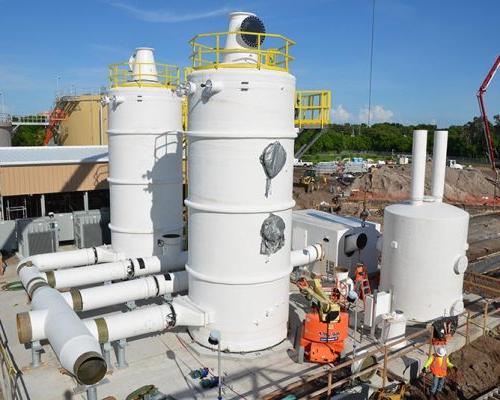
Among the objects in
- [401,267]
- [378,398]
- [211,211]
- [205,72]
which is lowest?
[378,398]

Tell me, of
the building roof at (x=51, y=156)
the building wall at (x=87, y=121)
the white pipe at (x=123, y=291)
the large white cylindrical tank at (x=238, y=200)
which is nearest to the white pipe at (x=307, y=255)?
the large white cylindrical tank at (x=238, y=200)

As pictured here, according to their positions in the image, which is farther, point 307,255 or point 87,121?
point 87,121

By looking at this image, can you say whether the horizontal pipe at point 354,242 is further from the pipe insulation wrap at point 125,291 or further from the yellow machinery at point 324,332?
the pipe insulation wrap at point 125,291

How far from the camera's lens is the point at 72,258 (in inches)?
667

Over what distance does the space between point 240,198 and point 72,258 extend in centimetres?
811

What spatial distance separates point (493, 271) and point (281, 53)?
1556 centimetres

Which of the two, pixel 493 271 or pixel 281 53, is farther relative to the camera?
pixel 493 271

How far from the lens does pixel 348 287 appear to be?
1571 cm

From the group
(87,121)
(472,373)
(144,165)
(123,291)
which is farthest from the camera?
(87,121)

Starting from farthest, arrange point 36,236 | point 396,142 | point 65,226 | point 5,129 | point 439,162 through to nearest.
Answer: point 396,142 < point 5,129 < point 65,226 < point 36,236 < point 439,162

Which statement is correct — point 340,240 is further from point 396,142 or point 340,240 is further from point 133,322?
point 396,142

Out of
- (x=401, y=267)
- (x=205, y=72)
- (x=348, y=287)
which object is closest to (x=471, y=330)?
(x=401, y=267)

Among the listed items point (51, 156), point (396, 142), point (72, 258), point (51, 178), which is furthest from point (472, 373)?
point (396, 142)

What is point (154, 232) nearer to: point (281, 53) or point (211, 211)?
point (211, 211)
